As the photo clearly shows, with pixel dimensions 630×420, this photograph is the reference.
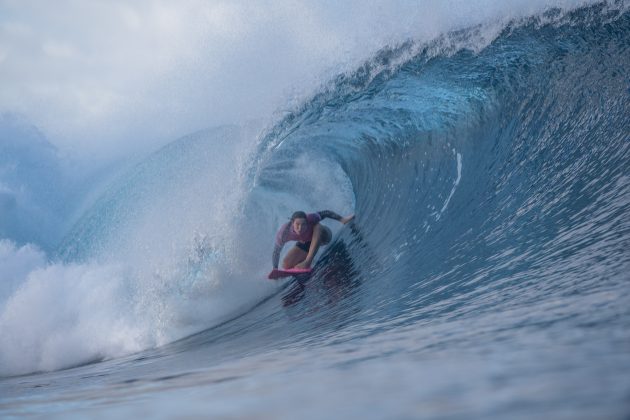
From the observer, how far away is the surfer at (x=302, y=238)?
660 cm

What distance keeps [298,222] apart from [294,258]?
0.56 m

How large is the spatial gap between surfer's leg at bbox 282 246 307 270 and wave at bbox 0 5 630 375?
0.24 meters

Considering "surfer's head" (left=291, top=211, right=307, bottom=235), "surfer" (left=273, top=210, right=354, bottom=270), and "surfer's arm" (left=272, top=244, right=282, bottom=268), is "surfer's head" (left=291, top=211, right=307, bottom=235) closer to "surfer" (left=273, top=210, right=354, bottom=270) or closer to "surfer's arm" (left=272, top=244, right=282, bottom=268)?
"surfer" (left=273, top=210, right=354, bottom=270)

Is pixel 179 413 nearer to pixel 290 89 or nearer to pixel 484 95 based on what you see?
pixel 484 95

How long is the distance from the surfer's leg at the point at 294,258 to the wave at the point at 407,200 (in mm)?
239

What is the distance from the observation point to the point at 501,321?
2.06 meters

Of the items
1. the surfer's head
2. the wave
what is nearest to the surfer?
the surfer's head

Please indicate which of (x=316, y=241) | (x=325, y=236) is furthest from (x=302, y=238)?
(x=325, y=236)

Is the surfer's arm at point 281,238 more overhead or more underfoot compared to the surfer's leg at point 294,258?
more overhead

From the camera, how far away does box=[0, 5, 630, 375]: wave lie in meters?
3.54

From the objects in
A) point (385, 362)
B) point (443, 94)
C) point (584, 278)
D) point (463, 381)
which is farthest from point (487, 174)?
point (463, 381)

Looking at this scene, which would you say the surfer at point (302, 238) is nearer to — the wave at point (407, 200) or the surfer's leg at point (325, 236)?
the surfer's leg at point (325, 236)

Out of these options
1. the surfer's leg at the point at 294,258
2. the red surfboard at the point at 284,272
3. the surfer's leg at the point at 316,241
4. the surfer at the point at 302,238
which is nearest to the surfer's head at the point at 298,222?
the surfer at the point at 302,238

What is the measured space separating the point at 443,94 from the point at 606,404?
7.45 meters
